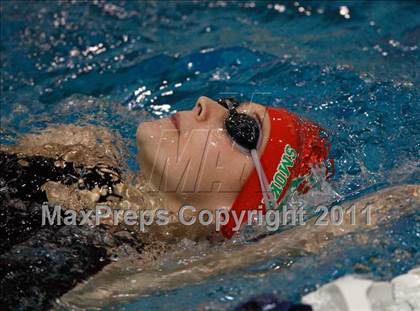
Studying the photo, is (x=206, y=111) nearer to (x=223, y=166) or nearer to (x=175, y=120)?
(x=175, y=120)

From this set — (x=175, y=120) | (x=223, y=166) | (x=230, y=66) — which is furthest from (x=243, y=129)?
(x=230, y=66)

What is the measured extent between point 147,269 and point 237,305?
438 mm

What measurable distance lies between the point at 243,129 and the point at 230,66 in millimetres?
1634

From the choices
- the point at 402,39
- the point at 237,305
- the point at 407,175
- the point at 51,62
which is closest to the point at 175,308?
the point at 237,305

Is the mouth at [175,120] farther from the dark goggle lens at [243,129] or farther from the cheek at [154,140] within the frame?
the dark goggle lens at [243,129]

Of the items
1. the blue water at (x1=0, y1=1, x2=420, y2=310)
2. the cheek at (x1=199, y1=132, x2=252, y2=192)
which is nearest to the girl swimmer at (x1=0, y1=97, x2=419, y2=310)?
the cheek at (x1=199, y1=132, x2=252, y2=192)

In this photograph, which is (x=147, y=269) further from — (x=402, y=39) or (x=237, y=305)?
(x=402, y=39)

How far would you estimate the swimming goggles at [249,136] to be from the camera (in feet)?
8.02

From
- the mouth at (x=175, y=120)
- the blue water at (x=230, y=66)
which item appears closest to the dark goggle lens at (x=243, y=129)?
the mouth at (x=175, y=120)

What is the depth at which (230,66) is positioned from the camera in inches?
158

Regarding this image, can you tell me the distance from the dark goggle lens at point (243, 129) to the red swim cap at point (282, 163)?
70mm

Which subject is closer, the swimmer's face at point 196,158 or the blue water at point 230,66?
the swimmer's face at point 196,158

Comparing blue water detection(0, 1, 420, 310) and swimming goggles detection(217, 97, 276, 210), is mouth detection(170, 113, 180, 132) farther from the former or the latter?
blue water detection(0, 1, 420, 310)

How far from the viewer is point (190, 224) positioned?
2.51 m
